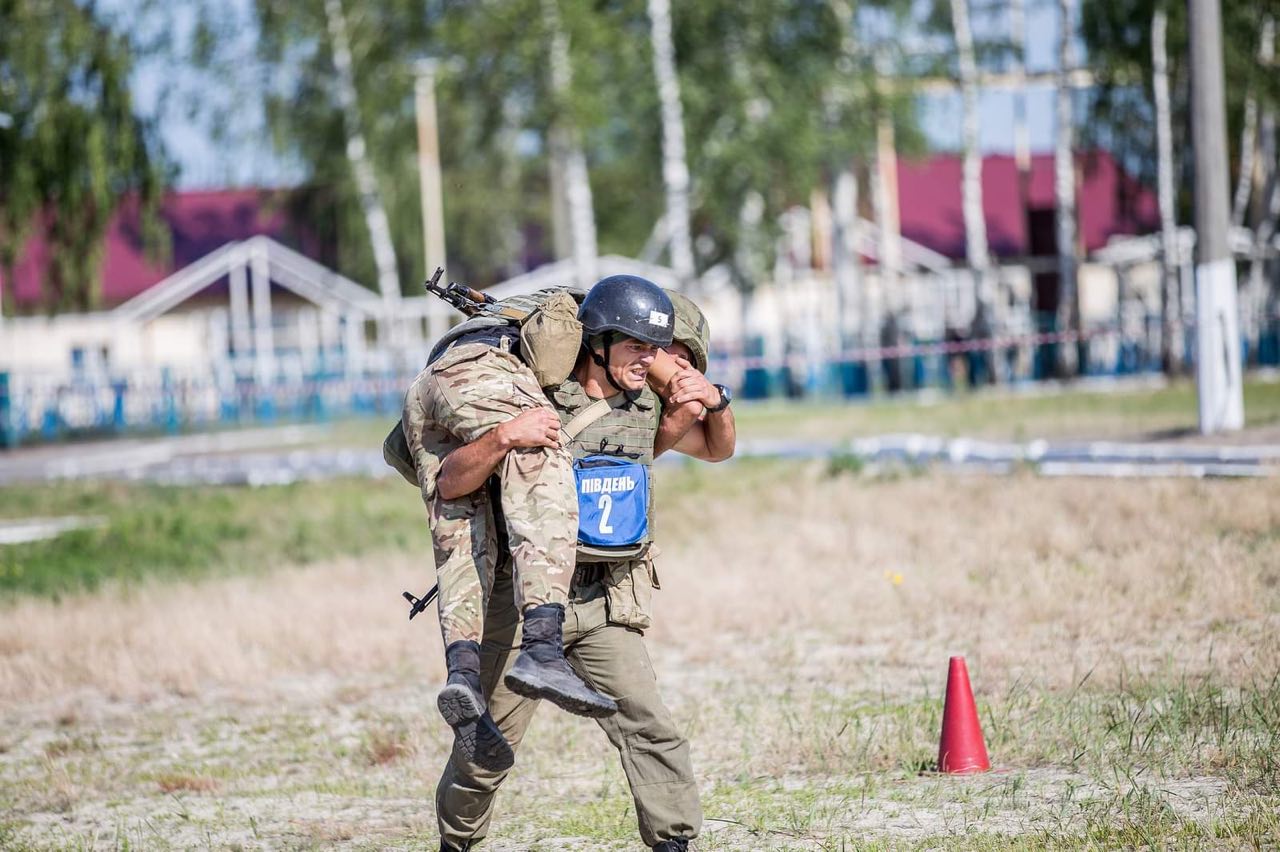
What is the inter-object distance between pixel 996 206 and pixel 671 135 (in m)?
20.7

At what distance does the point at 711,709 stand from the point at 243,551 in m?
7.11

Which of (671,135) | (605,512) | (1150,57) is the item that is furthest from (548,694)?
(1150,57)

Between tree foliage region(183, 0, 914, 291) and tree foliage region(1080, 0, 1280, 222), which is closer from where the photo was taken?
tree foliage region(1080, 0, 1280, 222)

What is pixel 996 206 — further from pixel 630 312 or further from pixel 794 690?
pixel 630 312

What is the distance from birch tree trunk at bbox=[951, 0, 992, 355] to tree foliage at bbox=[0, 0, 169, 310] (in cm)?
1520

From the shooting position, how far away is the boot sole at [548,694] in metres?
4.16

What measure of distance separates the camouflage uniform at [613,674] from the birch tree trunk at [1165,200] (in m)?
25.2

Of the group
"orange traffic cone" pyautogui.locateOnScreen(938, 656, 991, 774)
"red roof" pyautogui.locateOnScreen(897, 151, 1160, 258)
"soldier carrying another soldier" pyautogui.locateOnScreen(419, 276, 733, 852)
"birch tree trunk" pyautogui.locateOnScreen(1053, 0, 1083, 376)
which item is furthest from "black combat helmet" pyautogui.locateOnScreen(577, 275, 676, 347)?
"red roof" pyautogui.locateOnScreen(897, 151, 1160, 258)

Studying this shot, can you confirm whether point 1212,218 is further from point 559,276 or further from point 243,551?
point 559,276

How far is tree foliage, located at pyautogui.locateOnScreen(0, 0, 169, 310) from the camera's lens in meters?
28.9

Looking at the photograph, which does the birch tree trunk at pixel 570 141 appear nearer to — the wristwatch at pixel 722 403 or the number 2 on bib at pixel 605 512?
the wristwatch at pixel 722 403

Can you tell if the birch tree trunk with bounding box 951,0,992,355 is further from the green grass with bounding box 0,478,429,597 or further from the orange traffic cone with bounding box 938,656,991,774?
the orange traffic cone with bounding box 938,656,991,774

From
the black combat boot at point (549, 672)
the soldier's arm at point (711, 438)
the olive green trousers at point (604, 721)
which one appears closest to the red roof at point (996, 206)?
the soldier's arm at point (711, 438)

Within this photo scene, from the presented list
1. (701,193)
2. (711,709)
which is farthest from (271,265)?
(711,709)
